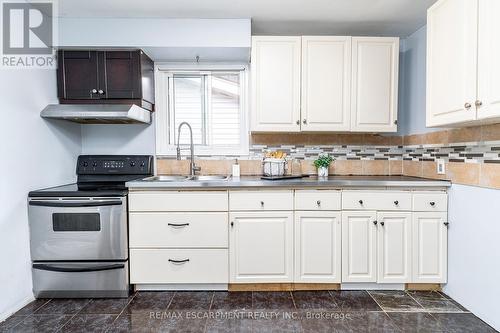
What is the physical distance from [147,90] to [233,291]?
1931mm

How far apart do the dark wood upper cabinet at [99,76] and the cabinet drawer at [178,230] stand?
1.08 m

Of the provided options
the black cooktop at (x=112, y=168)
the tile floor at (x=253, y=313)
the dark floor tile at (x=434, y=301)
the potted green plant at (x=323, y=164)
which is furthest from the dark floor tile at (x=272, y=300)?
the black cooktop at (x=112, y=168)

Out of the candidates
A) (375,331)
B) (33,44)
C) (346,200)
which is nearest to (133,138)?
(33,44)

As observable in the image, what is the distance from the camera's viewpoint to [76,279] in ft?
7.14

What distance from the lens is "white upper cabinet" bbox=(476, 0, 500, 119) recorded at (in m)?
1.53

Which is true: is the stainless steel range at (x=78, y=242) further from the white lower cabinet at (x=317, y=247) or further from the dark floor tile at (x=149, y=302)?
the white lower cabinet at (x=317, y=247)

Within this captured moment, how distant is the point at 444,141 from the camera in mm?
2320

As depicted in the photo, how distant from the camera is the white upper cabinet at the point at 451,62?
1687mm

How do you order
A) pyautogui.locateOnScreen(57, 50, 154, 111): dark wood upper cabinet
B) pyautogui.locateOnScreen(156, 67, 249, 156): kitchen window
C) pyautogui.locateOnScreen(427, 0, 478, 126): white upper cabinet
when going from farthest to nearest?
pyautogui.locateOnScreen(156, 67, 249, 156): kitchen window < pyautogui.locateOnScreen(57, 50, 154, 111): dark wood upper cabinet < pyautogui.locateOnScreen(427, 0, 478, 126): white upper cabinet

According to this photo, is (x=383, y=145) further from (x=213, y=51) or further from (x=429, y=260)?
(x=213, y=51)

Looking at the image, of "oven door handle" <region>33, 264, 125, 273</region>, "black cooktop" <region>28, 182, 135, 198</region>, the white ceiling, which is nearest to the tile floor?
"oven door handle" <region>33, 264, 125, 273</region>

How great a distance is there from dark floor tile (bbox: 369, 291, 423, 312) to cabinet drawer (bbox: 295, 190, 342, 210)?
2.47 feet

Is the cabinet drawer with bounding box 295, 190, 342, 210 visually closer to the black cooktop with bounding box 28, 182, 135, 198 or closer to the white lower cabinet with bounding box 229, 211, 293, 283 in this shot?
the white lower cabinet with bounding box 229, 211, 293, 283

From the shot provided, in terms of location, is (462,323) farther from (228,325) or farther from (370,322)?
(228,325)
